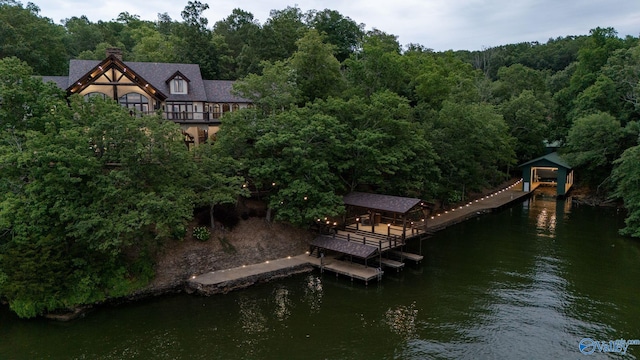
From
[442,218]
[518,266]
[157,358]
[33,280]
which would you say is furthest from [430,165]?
[33,280]

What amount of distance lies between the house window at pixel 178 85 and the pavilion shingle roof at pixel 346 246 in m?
20.8

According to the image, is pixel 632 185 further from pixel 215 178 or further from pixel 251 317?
pixel 215 178

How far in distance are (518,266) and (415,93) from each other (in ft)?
78.7

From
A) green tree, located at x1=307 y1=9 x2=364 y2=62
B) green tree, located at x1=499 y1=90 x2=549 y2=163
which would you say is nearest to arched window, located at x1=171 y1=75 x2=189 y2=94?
green tree, located at x1=307 y1=9 x2=364 y2=62

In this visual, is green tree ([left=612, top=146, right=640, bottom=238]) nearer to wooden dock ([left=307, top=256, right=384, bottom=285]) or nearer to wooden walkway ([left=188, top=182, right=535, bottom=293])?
wooden walkway ([left=188, top=182, right=535, bottom=293])

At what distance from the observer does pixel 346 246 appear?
2830 cm

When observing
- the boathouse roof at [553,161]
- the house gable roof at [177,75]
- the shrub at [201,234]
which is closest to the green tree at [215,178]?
the shrub at [201,234]

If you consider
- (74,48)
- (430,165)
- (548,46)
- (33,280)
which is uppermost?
(548,46)

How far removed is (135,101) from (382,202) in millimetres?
23433

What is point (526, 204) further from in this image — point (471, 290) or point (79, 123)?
point (79, 123)

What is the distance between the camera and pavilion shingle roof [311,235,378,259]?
89.4ft

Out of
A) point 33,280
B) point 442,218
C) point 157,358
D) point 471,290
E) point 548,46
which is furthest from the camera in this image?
point 548,46

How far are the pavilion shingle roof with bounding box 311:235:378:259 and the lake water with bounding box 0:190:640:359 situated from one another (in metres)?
1.82

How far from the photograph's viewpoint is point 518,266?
28500 millimetres
